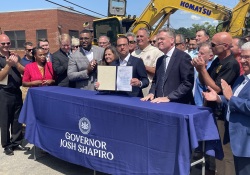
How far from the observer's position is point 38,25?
27.7 meters

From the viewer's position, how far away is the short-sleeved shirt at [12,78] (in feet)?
15.6

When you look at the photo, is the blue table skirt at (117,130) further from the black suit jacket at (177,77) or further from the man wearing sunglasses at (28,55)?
the man wearing sunglasses at (28,55)

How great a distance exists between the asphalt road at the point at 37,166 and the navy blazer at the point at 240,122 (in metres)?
1.46

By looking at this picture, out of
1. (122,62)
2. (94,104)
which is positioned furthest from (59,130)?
(122,62)

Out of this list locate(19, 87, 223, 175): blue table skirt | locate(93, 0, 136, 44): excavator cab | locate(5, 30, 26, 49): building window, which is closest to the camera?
locate(19, 87, 223, 175): blue table skirt

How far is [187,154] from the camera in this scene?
108 inches

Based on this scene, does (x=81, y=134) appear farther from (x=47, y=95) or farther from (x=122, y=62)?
(x=122, y=62)

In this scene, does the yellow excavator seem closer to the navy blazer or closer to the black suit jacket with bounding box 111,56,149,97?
the black suit jacket with bounding box 111,56,149,97

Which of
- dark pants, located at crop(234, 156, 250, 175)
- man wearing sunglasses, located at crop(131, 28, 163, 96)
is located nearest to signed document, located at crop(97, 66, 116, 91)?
man wearing sunglasses, located at crop(131, 28, 163, 96)

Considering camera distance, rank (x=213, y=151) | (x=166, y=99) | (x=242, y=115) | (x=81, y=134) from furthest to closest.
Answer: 1. (x=81, y=134)
2. (x=166, y=99)
3. (x=213, y=151)
4. (x=242, y=115)

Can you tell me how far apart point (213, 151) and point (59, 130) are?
2219 millimetres

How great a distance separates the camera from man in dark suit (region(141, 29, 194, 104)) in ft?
11.1

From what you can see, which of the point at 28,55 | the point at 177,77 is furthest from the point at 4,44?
the point at 177,77

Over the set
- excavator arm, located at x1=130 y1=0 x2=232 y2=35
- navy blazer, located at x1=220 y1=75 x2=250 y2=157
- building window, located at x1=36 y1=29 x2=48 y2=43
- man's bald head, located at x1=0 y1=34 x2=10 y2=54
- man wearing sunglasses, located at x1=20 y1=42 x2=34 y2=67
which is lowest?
navy blazer, located at x1=220 y1=75 x2=250 y2=157
